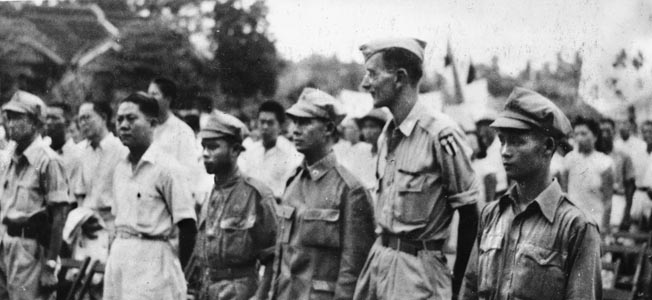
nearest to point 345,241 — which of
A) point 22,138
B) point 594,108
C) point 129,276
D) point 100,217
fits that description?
point 129,276

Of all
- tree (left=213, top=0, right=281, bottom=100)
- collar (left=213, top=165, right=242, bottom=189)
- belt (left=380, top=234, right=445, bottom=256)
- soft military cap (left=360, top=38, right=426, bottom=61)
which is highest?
tree (left=213, top=0, right=281, bottom=100)

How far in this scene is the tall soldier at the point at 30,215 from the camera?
7566 millimetres

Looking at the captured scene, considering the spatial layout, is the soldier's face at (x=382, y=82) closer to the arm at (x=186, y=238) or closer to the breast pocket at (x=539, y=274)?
the breast pocket at (x=539, y=274)

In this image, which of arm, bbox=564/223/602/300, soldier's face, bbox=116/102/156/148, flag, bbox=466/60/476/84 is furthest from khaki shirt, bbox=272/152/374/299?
flag, bbox=466/60/476/84

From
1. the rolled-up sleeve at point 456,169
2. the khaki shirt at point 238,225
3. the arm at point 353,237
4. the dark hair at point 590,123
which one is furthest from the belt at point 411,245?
the dark hair at point 590,123

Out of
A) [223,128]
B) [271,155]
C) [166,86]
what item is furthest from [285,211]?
[271,155]

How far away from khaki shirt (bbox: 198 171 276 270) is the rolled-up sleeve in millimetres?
1588

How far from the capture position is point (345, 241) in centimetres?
549

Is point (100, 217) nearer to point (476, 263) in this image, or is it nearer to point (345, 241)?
point (345, 241)

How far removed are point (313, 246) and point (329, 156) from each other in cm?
58

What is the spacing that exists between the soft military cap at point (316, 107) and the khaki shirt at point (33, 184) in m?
2.71

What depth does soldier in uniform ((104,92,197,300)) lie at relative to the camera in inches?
250

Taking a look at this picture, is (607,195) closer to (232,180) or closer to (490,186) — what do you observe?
(490,186)

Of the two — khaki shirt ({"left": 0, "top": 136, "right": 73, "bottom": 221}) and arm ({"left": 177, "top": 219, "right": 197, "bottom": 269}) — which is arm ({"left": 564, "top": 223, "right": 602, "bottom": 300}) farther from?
khaki shirt ({"left": 0, "top": 136, "right": 73, "bottom": 221})
